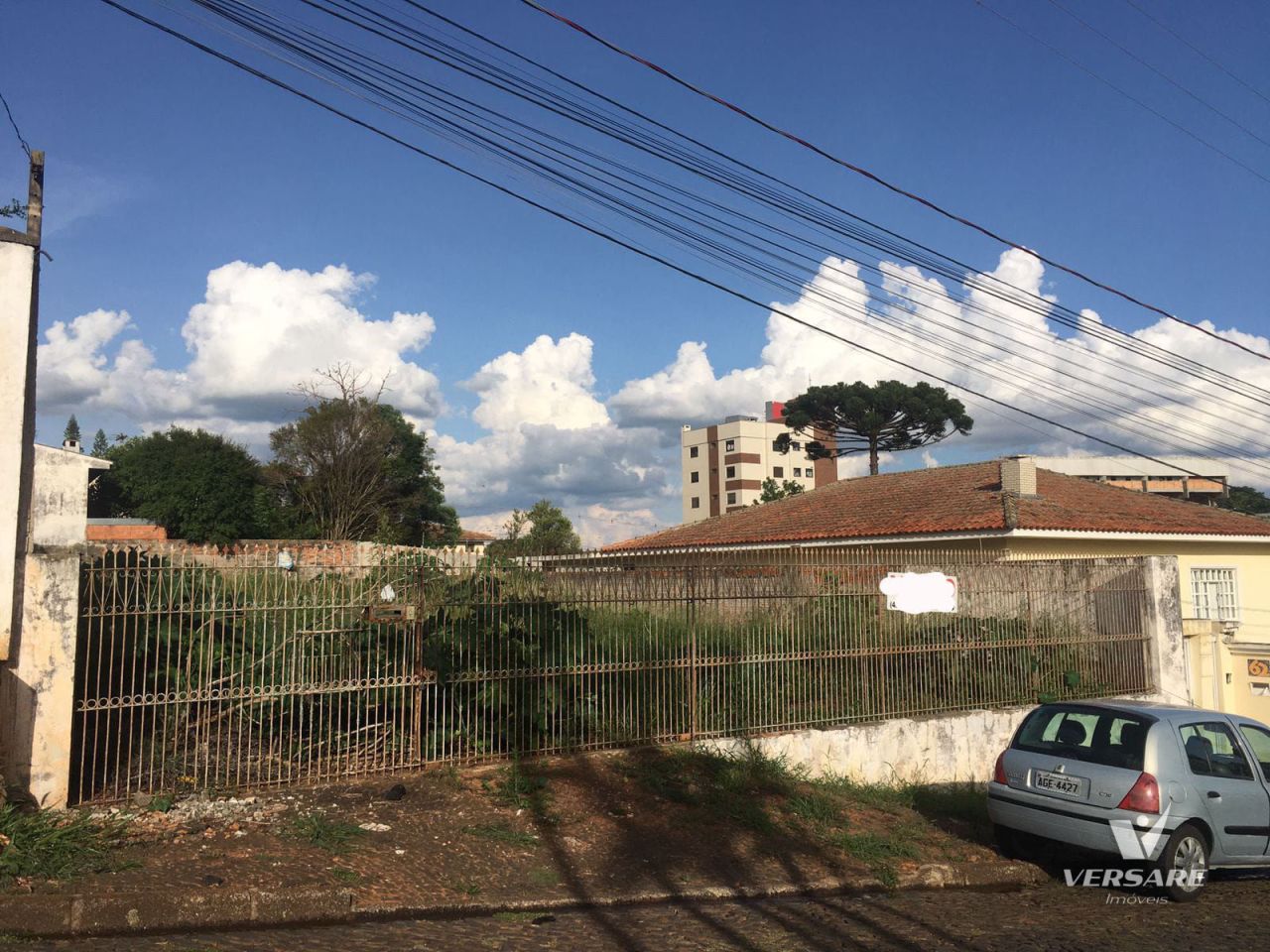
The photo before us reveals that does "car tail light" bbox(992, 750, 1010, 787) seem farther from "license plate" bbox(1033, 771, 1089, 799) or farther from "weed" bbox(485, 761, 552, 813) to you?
"weed" bbox(485, 761, 552, 813)

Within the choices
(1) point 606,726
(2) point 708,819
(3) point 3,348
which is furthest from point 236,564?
(2) point 708,819

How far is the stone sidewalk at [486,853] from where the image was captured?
20.5 ft

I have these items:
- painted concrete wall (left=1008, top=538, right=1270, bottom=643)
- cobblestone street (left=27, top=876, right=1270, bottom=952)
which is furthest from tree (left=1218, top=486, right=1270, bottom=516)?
cobblestone street (left=27, top=876, right=1270, bottom=952)

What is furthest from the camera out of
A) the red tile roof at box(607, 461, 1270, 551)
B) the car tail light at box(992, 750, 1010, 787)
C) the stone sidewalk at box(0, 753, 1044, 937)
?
the red tile roof at box(607, 461, 1270, 551)

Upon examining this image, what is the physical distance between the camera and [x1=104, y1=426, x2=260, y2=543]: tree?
4047 cm

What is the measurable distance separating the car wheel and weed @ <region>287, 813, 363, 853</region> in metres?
6.19

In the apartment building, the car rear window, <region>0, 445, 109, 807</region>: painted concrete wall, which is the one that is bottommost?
the car rear window

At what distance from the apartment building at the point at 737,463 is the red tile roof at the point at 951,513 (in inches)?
2663

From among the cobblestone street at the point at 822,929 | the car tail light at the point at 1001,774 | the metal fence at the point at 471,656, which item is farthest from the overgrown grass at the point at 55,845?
the car tail light at the point at 1001,774

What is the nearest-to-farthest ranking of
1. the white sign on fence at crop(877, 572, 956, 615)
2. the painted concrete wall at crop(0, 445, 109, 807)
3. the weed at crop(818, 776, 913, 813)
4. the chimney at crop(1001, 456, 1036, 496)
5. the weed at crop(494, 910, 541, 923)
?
the weed at crop(494, 910, 541, 923), the painted concrete wall at crop(0, 445, 109, 807), the weed at crop(818, 776, 913, 813), the white sign on fence at crop(877, 572, 956, 615), the chimney at crop(1001, 456, 1036, 496)

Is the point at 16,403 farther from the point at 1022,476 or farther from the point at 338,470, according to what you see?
the point at 338,470

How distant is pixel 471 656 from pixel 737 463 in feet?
290

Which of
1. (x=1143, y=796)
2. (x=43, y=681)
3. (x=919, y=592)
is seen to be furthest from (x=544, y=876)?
(x=919, y=592)

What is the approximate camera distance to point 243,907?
628 cm
